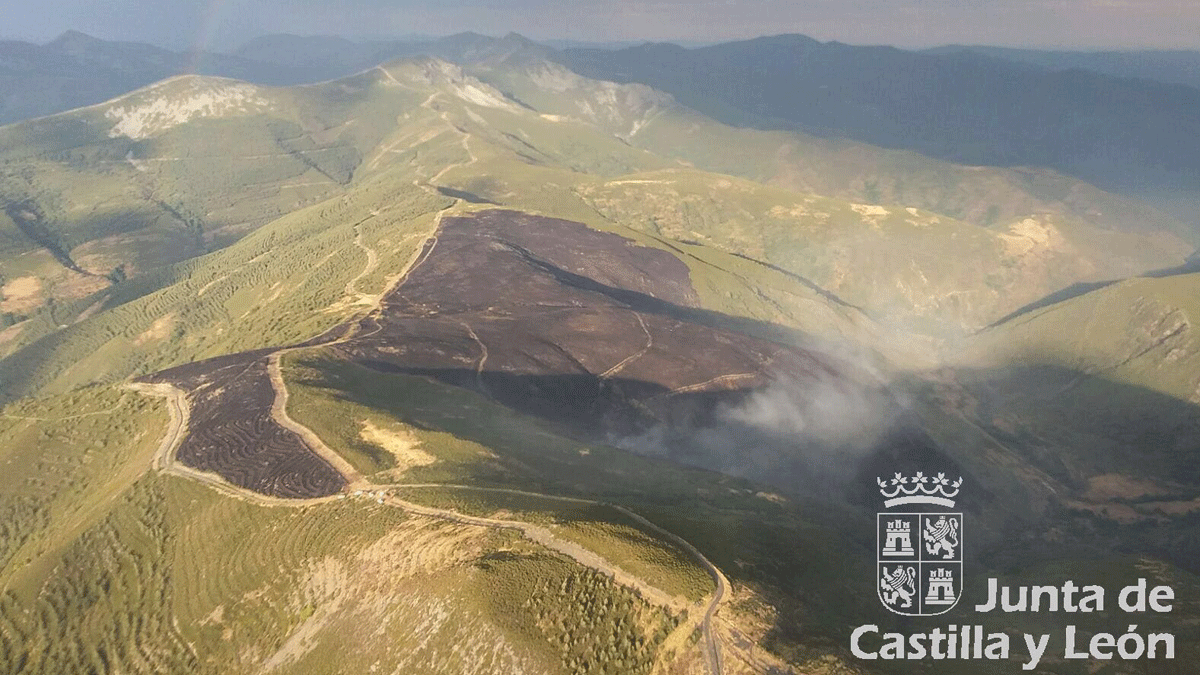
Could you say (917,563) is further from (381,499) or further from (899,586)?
(381,499)

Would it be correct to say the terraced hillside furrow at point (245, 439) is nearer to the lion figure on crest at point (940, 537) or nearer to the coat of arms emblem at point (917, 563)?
the coat of arms emblem at point (917, 563)

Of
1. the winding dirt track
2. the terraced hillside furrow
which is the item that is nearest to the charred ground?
the terraced hillside furrow

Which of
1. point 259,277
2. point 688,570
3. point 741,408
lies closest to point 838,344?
point 741,408

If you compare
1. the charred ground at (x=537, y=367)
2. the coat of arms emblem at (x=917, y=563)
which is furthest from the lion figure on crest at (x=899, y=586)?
the charred ground at (x=537, y=367)

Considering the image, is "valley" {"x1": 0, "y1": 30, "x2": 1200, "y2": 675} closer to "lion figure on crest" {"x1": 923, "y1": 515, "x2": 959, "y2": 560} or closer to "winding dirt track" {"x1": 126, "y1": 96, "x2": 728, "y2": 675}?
"winding dirt track" {"x1": 126, "y1": 96, "x2": 728, "y2": 675}

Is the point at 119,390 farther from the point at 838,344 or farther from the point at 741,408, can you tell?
the point at 838,344

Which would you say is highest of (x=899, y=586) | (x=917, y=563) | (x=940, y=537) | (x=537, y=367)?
(x=940, y=537)

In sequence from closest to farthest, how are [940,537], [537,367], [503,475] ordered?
[940,537] < [503,475] < [537,367]

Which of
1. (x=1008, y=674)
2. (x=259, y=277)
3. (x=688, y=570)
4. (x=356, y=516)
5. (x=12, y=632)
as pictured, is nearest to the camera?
(x=1008, y=674)

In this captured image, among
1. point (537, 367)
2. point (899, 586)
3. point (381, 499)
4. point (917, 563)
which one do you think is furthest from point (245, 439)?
point (917, 563)
